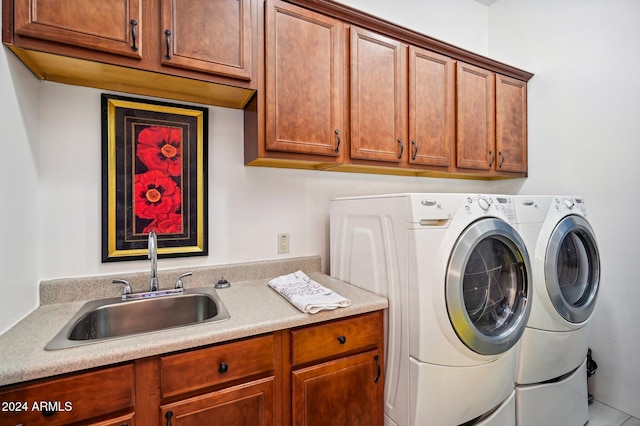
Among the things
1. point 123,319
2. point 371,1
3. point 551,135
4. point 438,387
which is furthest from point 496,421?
point 371,1

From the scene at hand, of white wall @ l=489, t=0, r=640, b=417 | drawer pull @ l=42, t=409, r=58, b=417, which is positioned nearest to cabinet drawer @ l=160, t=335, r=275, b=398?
drawer pull @ l=42, t=409, r=58, b=417

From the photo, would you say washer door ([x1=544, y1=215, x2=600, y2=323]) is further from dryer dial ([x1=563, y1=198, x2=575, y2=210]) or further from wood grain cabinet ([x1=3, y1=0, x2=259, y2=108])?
wood grain cabinet ([x1=3, y1=0, x2=259, y2=108])

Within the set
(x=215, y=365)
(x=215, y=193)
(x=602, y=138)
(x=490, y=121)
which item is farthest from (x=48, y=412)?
(x=602, y=138)

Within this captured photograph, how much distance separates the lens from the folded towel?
1.23 meters

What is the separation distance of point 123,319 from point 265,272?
0.72 meters

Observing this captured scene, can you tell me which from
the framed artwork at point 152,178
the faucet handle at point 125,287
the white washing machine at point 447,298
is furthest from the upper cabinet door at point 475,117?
the faucet handle at point 125,287

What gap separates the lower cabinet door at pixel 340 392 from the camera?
1212 mm

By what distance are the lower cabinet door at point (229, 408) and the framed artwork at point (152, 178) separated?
775mm

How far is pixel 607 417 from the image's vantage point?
75.2 inches

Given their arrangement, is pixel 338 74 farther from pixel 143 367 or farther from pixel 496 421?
pixel 496 421

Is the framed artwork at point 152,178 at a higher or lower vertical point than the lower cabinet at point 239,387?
higher

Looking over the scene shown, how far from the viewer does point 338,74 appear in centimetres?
162

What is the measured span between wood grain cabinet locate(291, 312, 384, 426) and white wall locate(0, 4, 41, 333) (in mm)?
1033

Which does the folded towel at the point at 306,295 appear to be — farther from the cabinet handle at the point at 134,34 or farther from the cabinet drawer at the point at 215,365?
the cabinet handle at the point at 134,34
